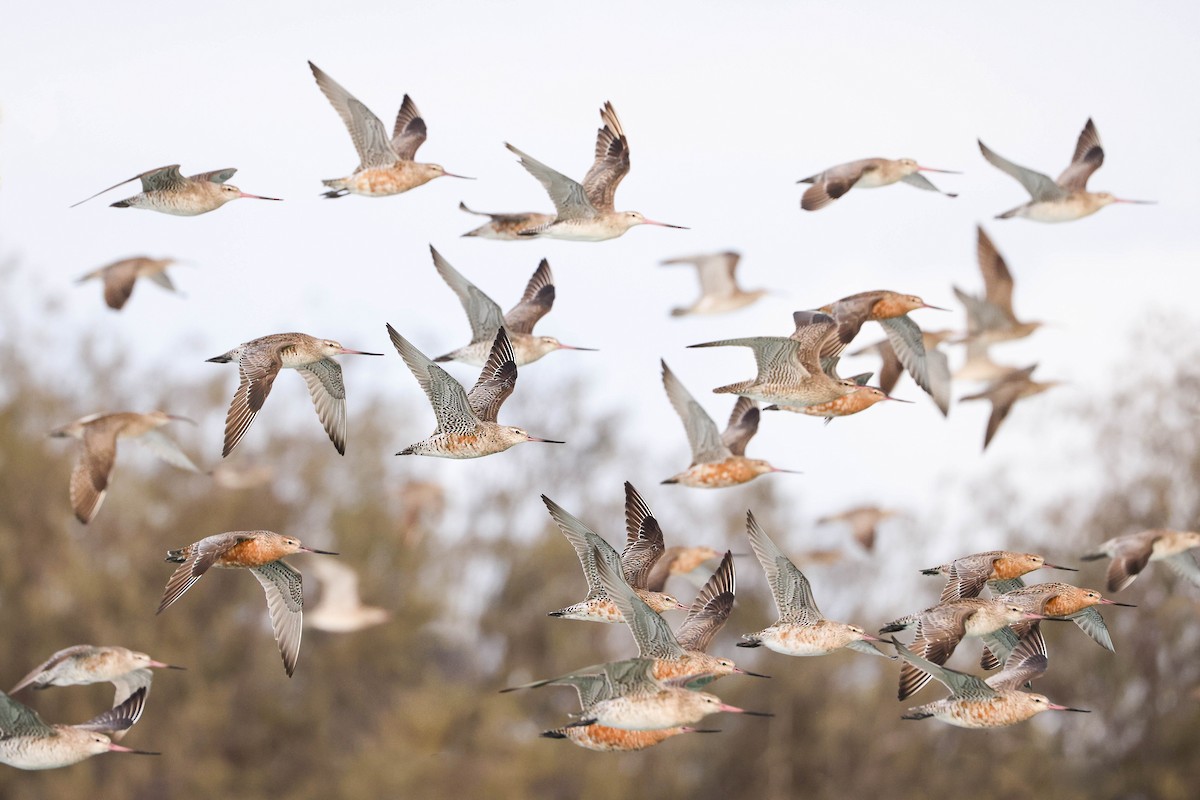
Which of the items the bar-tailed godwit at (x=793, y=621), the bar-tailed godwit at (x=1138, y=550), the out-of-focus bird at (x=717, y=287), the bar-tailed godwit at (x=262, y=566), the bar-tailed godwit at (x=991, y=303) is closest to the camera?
the bar-tailed godwit at (x=262, y=566)

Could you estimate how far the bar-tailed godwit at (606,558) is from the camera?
807 centimetres

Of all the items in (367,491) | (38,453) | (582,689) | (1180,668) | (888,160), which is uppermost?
(888,160)

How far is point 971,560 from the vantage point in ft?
29.3

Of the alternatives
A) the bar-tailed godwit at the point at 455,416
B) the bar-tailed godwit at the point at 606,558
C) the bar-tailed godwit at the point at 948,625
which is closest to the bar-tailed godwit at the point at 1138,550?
the bar-tailed godwit at the point at 948,625

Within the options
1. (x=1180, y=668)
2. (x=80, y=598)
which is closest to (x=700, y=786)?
(x=1180, y=668)

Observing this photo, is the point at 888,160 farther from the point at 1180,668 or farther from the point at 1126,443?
the point at 1180,668

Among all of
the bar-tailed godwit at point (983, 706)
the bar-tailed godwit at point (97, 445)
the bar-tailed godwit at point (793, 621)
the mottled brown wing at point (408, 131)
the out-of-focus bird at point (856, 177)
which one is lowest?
the bar-tailed godwit at point (983, 706)

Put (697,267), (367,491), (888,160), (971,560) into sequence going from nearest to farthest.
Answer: (971,560) < (888,160) < (697,267) < (367,491)

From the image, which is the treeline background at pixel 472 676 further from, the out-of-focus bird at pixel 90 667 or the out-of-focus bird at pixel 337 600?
the out-of-focus bird at pixel 90 667

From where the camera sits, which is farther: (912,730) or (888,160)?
(912,730)

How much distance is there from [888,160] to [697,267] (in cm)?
619

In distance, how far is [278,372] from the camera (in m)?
8.57

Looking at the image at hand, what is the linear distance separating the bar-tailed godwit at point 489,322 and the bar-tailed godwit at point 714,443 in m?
0.89

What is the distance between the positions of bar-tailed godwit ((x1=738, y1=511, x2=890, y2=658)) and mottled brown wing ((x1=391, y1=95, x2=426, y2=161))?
13.4ft
